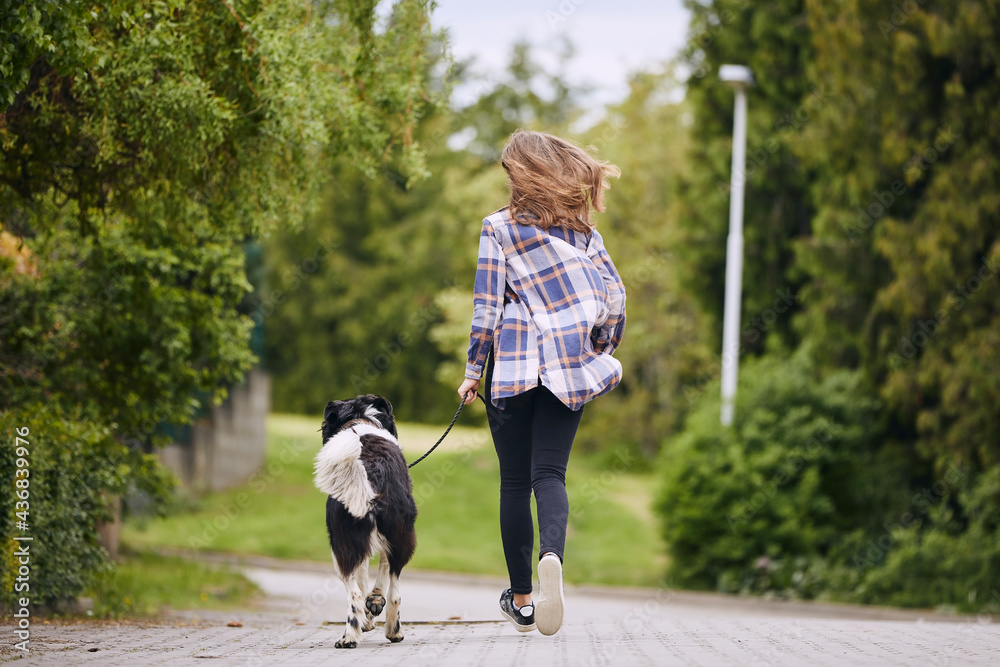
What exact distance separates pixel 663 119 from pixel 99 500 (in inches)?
1028

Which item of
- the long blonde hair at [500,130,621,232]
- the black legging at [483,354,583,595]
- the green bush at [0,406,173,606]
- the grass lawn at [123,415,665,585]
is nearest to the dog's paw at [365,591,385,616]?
the black legging at [483,354,583,595]

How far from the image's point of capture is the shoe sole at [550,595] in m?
5.01

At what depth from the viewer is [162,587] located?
42.4ft

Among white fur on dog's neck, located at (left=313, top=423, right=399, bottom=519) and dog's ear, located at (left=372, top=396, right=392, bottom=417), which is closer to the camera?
white fur on dog's neck, located at (left=313, top=423, right=399, bottom=519)

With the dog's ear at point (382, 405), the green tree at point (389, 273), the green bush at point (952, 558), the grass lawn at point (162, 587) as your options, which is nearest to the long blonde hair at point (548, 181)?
the dog's ear at point (382, 405)

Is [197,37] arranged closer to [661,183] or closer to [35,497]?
[35,497]

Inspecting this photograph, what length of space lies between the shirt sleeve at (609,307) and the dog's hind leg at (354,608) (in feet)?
5.17

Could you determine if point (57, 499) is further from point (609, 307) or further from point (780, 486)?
point (780, 486)

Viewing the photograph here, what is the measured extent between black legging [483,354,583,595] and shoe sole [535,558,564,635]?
87mm

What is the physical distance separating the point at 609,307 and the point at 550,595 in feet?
4.68

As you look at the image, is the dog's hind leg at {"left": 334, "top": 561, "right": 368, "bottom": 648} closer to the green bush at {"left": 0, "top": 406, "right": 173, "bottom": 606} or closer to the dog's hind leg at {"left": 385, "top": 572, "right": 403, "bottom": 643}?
the dog's hind leg at {"left": 385, "top": 572, "right": 403, "bottom": 643}

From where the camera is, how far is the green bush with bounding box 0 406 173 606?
7527 mm

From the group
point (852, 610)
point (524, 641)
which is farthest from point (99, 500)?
point (852, 610)

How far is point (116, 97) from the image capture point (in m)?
7.62
